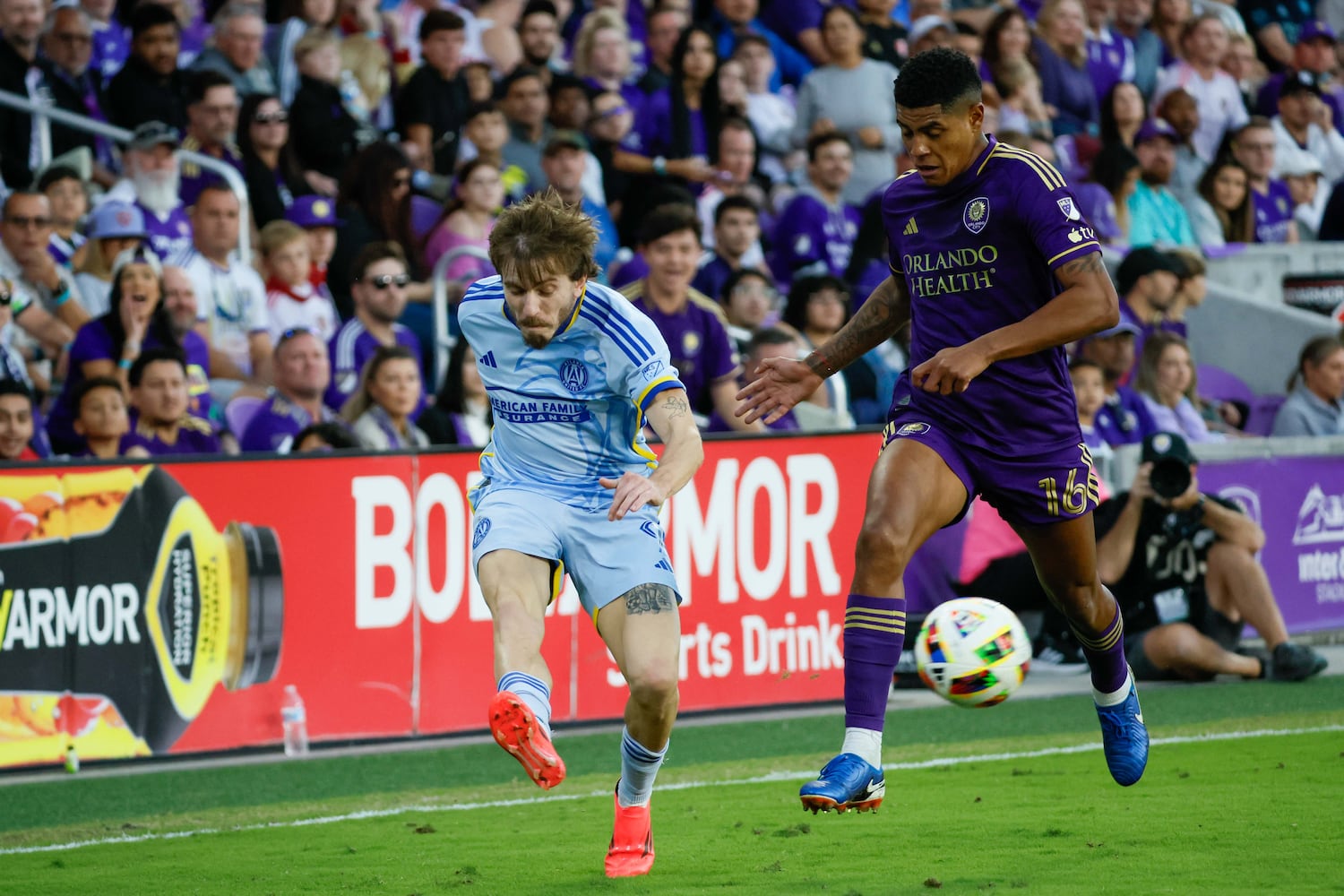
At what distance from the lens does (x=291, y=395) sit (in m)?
10.9

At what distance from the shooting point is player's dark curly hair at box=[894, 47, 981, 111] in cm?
620

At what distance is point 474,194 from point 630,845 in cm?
726

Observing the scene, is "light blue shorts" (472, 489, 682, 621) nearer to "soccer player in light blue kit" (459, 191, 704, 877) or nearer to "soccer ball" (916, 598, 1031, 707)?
"soccer player in light blue kit" (459, 191, 704, 877)

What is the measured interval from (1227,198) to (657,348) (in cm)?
1310

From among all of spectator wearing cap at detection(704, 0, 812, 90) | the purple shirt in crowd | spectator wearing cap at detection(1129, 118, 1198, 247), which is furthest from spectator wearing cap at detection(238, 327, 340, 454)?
spectator wearing cap at detection(1129, 118, 1198, 247)

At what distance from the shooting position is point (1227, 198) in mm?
18062

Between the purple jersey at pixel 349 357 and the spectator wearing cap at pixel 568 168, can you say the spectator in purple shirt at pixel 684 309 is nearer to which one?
the purple jersey at pixel 349 357

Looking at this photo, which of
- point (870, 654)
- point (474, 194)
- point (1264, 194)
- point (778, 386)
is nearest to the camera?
point (870, 654)

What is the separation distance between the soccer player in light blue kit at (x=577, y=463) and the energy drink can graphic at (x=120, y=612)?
3.07m

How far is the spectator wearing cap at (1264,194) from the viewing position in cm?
1822

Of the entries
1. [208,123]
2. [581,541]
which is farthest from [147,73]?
[581,541]

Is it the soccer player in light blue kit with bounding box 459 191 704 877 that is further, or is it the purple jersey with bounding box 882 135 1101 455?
the purple jersey with bounding box 882 135 1101 455

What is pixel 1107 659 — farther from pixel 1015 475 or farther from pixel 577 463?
pixel 577 463

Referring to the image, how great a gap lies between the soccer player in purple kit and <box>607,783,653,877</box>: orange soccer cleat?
2.91ft
